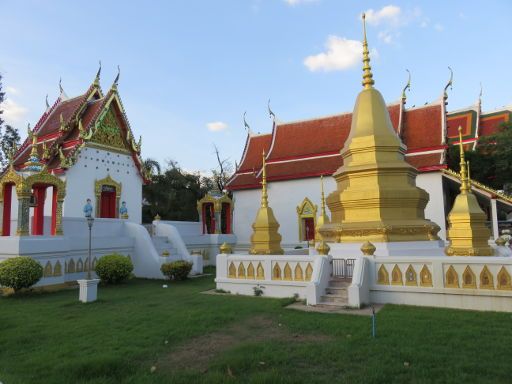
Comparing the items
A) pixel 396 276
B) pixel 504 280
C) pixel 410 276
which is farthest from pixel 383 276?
pixel 504 280

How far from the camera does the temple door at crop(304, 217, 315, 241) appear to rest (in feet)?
71.8

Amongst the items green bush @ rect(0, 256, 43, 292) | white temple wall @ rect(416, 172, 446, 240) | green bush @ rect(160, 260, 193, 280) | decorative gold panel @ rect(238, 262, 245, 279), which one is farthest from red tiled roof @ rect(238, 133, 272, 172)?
green bush @ rect(0, 256, 43, 292)

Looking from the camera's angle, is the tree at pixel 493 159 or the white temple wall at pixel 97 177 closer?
the white temple wall at pixel 97 177

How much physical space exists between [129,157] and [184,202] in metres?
11.5

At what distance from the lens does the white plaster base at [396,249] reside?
931 centimetres

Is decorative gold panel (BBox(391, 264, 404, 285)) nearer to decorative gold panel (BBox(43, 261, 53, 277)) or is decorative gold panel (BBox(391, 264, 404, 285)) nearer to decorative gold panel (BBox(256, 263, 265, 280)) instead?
decorative gold panel (BBox(256, 263, 265, 280))

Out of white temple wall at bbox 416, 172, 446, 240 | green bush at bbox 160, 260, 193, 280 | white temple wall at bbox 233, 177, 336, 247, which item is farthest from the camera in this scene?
white temple wall at bbox 233, 177, 336, 247

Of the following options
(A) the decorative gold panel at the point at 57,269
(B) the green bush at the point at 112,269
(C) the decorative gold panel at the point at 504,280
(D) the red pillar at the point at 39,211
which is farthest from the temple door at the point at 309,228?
(C) the decorative gold panel at the point at 504,280

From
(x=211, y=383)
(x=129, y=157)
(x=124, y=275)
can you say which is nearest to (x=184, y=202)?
(x=129, y=157)

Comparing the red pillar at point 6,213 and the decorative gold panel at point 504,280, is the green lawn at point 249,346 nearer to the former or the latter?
the decorative gold panel at point 504,280

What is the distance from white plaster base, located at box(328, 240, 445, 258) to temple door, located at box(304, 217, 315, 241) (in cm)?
1169

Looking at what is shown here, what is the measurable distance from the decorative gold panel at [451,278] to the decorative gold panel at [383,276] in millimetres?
1125

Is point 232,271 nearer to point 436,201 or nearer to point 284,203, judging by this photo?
point 436,201

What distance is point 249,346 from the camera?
17.4 feet
